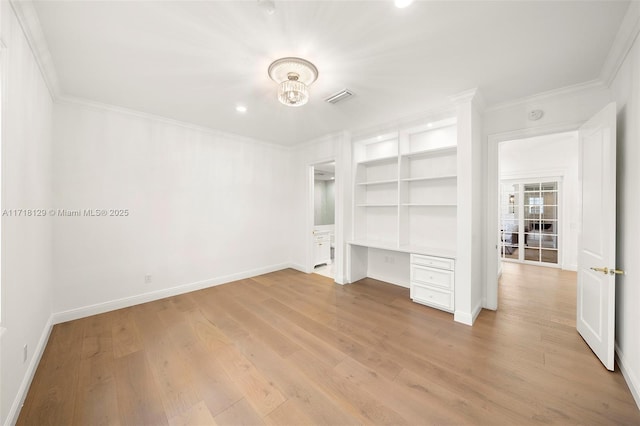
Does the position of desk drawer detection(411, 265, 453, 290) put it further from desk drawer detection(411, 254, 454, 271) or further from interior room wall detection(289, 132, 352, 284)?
interior room wall detection(289, 132, 352, 284)

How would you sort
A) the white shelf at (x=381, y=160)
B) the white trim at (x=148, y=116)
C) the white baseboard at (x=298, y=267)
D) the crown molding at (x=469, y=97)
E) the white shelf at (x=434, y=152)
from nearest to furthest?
the crown molding at (x=469, y=97), the white trim at (x=148, y=116), the white shelf at (x=434, y=152), the white shelf at (x=381, y=160), the white baseboard at (x=298, y=267)

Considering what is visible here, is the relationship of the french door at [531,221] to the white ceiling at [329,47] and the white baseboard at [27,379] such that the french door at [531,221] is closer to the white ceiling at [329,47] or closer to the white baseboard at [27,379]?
the white ceiling at [329,47]

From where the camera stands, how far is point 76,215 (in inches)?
117

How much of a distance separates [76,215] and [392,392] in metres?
4.06

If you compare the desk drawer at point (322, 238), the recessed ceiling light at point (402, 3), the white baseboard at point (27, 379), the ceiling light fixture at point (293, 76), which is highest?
the recessed ceiling light at point (402, 3)

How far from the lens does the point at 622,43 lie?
192cm

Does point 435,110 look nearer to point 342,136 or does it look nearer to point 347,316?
point 342,136

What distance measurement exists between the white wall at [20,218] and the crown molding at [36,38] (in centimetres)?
6

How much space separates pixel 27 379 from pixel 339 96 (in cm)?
390

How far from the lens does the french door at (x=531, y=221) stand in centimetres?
565

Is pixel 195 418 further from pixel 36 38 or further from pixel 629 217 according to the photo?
pixel 629 217

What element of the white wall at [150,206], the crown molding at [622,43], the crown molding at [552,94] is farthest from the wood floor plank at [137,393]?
→ the crown molding at [552,94]

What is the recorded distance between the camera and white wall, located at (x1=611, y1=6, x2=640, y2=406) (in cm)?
181

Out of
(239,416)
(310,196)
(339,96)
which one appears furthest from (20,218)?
(310,196)
